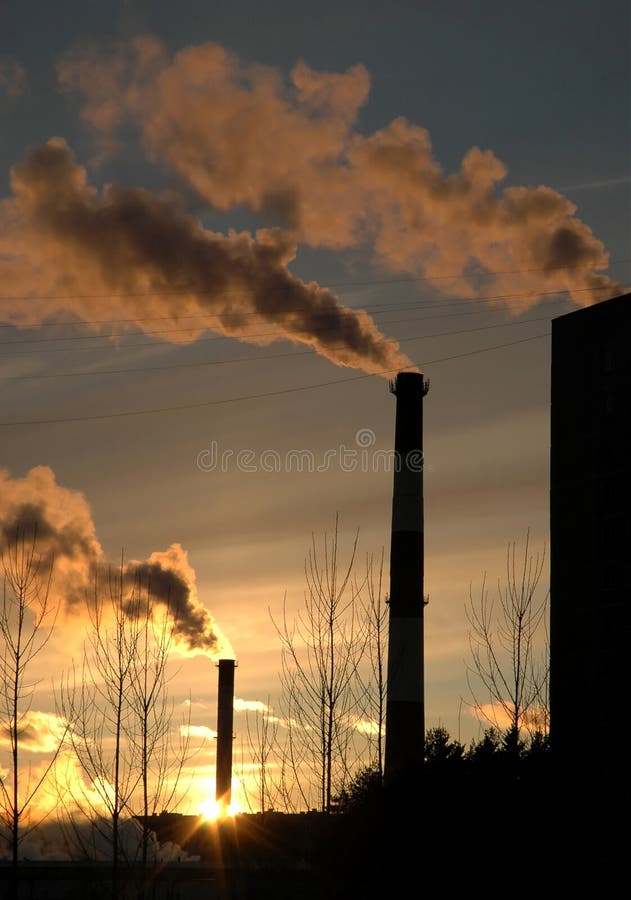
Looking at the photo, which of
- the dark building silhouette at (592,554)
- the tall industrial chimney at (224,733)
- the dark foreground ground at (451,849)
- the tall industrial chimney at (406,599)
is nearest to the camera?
the dark foreground ground at (451,849)

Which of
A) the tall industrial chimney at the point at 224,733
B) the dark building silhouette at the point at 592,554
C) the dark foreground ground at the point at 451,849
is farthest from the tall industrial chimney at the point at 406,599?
the tall industrial chimney at the point at 224,733

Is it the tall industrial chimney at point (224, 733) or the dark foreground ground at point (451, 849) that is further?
the tall industrial chimney at point (224, 733)

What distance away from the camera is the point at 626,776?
37969 millimetres

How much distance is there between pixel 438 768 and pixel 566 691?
15556 mm

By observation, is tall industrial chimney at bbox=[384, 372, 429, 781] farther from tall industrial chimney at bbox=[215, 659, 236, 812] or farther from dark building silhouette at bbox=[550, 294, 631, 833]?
tall industrial chimney at bbox=[215, 659, 236, 812]

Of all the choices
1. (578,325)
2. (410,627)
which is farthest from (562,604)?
(578,325)

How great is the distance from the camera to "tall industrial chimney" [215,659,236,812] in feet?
181

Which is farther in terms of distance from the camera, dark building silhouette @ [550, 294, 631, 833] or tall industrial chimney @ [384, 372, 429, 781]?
tall industrial chimney @ [384, 372, 429, 781]

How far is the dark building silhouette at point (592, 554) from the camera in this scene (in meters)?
39.3

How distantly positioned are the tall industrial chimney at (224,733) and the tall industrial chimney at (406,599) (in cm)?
1441

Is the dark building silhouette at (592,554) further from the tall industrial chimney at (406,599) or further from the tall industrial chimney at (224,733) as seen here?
the tall industrial chimney at (224,733)

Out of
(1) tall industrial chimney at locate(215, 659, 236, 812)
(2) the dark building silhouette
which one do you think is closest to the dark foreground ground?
(2) the dark building silhouette

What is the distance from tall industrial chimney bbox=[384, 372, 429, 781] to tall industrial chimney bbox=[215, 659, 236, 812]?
47.3 feet

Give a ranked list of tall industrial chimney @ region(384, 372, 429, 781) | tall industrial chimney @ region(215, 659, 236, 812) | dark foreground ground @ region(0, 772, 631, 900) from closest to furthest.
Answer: dark foreground ground @ region(0, 772, 631, 900)
tall industrial chimney @ region(384, 372, 429, 781)
tall industrial chimney @ region(215, 659, 236, 812)
